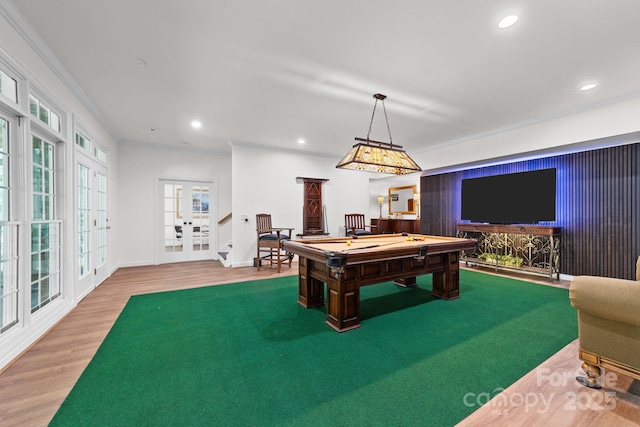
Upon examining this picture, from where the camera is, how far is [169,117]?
14.5ft

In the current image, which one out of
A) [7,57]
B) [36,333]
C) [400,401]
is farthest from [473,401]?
[7,57]

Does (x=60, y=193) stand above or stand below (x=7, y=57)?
below

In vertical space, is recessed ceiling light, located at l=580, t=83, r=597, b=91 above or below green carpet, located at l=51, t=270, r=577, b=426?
above

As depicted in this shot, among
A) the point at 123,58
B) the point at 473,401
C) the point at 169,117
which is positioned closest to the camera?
the point at 473,401

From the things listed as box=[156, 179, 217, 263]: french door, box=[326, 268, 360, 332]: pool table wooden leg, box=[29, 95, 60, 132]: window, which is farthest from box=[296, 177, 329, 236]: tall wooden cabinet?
box=[29, 95, 60, 132]: window

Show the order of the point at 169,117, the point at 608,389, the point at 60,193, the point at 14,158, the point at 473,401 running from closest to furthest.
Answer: the point at 473,401 → the point at 608,389 → the point at 14,158 → the point at 60,193 → the point at 169,117

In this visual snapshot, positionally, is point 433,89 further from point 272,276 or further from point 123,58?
point 272,276

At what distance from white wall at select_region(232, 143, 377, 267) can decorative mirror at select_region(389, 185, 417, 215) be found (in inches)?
61.5

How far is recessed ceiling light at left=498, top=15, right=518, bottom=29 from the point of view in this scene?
7.16ft

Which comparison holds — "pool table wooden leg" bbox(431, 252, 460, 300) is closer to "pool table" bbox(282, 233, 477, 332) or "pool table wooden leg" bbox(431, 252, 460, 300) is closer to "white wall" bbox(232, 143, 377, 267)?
"pool table" bbox(282, 233, 477, 332)

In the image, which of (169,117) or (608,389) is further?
(169,117)

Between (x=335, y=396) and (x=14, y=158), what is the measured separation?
11.0 feet

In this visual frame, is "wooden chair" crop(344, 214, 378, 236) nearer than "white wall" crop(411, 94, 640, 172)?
No

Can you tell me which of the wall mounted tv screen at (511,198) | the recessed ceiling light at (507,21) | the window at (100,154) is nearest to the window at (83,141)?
the window at (100,154)
